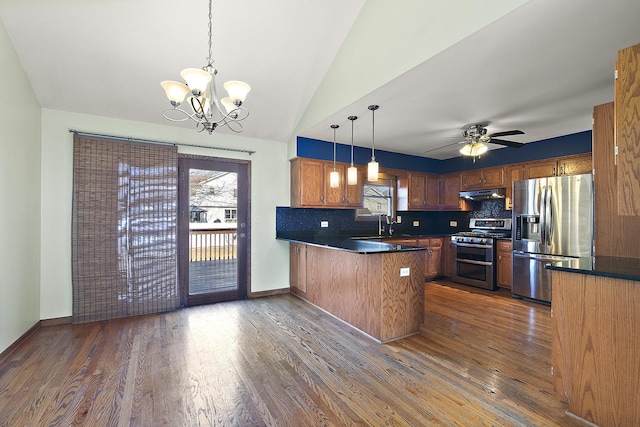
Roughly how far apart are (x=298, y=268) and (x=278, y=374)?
2.18m

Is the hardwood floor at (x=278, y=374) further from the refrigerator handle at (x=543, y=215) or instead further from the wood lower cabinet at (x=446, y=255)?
the wood lower cabinet at (x=446, y=255)

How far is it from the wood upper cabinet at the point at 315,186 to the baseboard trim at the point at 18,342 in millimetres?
3334

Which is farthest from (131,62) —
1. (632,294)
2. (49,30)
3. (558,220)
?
(558,220)

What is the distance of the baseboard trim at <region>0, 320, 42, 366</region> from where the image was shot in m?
2.40

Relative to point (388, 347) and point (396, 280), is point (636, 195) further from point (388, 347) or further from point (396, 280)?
point (388, 347)

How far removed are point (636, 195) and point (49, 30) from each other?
15.0 ft

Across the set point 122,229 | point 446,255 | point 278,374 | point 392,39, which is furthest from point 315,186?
point 446,255

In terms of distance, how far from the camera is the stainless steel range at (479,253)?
15.4ft

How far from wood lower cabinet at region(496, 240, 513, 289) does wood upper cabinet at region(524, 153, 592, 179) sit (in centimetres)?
119

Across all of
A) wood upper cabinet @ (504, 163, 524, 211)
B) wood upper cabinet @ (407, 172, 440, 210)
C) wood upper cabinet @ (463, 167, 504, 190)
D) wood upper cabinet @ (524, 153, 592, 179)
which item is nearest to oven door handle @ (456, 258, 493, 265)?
wood upper cabinet @ (504, 163, 524, 211)

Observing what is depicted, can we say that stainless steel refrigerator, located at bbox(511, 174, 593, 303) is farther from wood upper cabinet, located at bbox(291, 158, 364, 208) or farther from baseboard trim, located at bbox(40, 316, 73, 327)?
baseboard trim, located at bbox(40, 316, 73, 327)

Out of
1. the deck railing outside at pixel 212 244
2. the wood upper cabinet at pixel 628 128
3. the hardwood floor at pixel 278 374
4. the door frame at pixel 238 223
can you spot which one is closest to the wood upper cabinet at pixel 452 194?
the hardwood floor at pixel 278 374

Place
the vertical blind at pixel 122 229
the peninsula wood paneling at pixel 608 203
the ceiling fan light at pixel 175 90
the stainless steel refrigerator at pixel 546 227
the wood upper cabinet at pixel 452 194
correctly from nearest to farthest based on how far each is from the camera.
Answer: the ceiling fan light at pixel 175 90 → the peninsula wood paneling at pixel 608 203 → the vertical blind at pixel 122 229 → the stainless steel refrigerator at pixel 546 227 → the wood upper cabinet at pixel 452 194

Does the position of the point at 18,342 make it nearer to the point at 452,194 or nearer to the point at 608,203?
the point at 608,203
